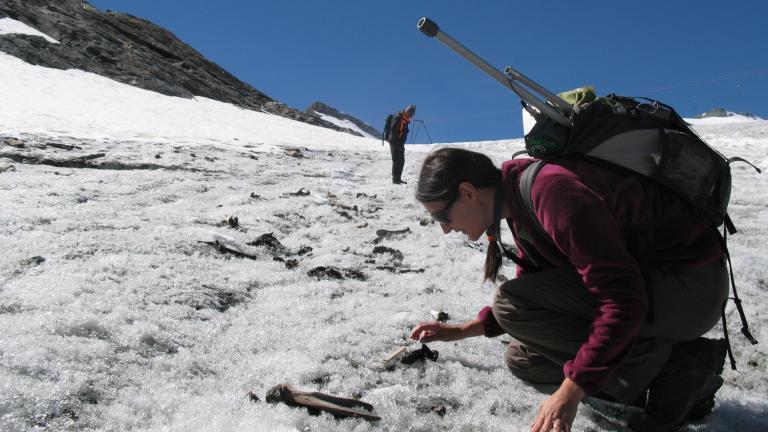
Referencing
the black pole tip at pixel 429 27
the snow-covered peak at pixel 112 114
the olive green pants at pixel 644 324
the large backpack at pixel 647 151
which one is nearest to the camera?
the large backpack at pixel 647 151

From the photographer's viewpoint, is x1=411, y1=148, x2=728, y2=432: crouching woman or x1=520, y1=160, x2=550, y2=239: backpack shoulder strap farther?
x1=520, y1=160, x2=550, y2=239: backpack shoulder strap

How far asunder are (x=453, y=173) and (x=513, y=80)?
0.58 metres

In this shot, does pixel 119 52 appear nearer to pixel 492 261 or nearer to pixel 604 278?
pixel 492 261

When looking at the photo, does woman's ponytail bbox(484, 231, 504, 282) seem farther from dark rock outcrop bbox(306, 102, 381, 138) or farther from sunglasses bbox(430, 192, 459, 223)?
dark rock outcrop bbox(306, 102, 381, 138)

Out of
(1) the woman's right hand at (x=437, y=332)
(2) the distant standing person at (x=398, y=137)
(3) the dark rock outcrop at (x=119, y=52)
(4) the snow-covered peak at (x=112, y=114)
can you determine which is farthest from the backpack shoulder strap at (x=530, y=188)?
(3) the dark rock outcrop at (x=119, y=52)

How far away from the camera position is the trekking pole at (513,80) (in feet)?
7.55

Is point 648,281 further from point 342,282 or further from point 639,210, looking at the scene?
point 342,282

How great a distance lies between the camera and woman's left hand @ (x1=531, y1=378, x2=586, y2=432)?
1850 mm

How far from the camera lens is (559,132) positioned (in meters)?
2.26

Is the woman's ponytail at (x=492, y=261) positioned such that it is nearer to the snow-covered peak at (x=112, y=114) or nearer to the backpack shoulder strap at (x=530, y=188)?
the backpack shoulder strap at (x=530, y=188)

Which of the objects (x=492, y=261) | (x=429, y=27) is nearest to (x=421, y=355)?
(x=492, y=261)

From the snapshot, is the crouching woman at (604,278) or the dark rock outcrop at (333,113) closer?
the crouching woman at (604,278)

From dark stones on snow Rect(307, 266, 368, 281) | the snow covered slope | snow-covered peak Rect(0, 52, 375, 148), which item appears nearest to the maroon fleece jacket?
the snow covered slope

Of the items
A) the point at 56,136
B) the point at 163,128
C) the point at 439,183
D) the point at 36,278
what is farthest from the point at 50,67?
the point at 439,183
